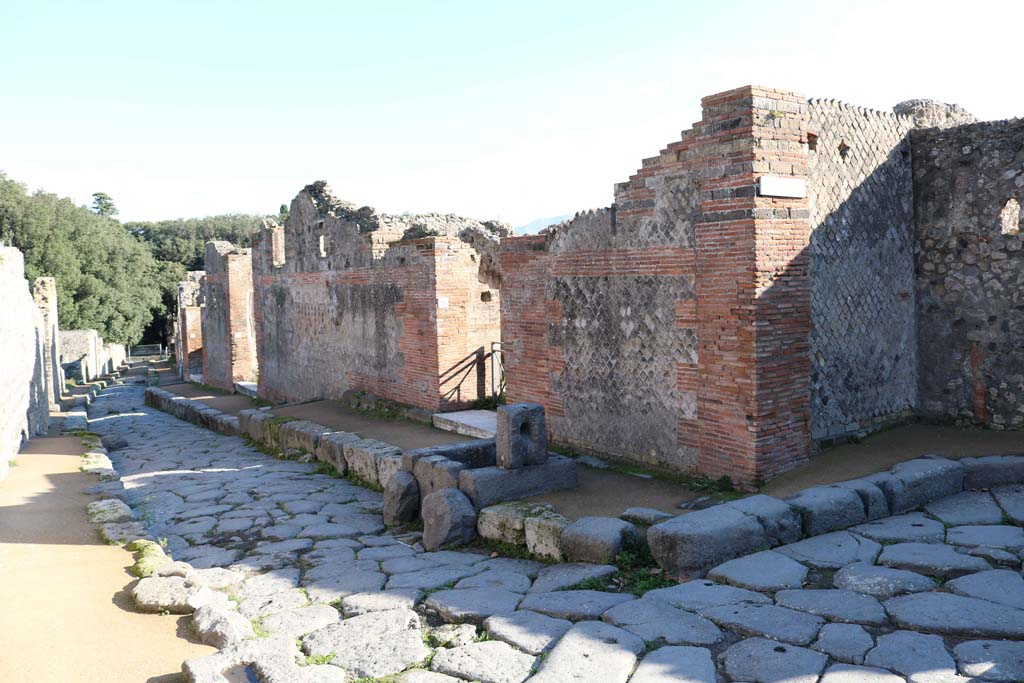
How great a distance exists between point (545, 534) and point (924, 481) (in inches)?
108

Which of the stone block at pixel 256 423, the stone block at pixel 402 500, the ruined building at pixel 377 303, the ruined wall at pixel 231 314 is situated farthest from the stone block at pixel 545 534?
the ruined wall at pixel 231 314

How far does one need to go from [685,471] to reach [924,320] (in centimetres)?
280

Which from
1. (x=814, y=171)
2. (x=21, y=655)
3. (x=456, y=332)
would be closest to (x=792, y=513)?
(x=814, y=171)

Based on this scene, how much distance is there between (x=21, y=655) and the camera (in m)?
3.82

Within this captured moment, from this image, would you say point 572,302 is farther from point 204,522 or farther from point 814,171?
point 204,522

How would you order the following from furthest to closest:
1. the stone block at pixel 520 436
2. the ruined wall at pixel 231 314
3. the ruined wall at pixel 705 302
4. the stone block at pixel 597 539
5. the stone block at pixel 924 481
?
the ruined wall at pixel 231 314 < the stone block at pixel 520 436 < the ruined wall at pixel 705 302 < the stone block at pixel 924 481 < the stone block at pixel 597 539

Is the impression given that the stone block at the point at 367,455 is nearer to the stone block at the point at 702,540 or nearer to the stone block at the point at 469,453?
the stone block at the point at 469,453

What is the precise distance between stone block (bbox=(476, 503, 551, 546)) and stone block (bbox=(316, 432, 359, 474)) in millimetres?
3461

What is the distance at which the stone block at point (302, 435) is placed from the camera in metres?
10.2

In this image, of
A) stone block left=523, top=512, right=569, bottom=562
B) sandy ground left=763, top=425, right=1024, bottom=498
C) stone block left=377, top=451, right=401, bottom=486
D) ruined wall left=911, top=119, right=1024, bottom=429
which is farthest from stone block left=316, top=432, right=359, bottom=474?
ruined wall left=911, top=119, right=1024, bottom=429

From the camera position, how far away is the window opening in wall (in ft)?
22.0

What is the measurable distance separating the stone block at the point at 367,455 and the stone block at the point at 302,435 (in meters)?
0.93

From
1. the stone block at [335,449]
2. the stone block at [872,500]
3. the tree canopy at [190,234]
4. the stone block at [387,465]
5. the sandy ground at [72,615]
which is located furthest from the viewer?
the tree canopy at [190,234]

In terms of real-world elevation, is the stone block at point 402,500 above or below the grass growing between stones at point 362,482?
above
